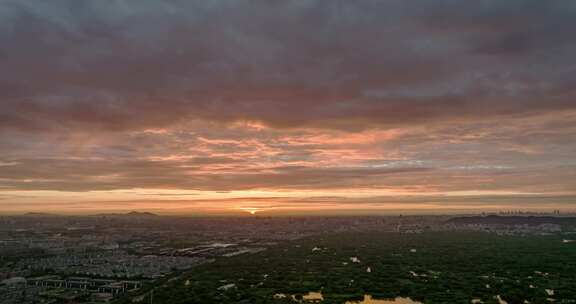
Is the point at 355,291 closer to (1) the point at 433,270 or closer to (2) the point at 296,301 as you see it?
(2) the point at 296,301

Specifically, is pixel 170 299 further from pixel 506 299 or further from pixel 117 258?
pixel 117 258

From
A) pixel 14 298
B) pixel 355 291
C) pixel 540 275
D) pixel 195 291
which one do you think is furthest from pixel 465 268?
pixel 14 298

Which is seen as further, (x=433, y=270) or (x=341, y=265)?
(x=341, y=265)

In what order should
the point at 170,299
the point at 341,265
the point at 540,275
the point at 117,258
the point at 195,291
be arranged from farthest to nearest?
1. the point at 117,258
2. the point at 341,265
3. the point at 540,275
4. the point at 195,291
5. the point at 170,299

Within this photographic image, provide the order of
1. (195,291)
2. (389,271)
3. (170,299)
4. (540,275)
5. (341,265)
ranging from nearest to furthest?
(170,299) → (195,291) → (540,275) → (389,271) → (341,265)

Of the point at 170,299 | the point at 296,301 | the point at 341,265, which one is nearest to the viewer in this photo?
the point at 296,301

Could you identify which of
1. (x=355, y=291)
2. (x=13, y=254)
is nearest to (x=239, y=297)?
(x=355, y=291)
